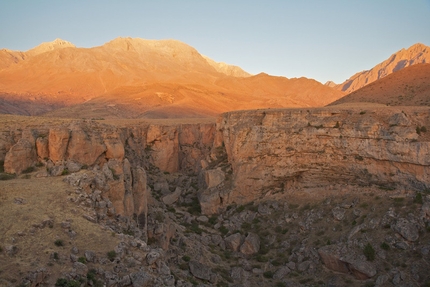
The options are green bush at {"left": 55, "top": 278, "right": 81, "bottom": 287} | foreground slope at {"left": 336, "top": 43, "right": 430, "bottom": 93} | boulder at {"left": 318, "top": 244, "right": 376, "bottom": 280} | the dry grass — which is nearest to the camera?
green bush at {"left": 55, "top": 278, "right": 81, "bottom": 287}

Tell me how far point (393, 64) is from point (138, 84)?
83.5 meters

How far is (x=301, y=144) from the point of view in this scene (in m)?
30.2

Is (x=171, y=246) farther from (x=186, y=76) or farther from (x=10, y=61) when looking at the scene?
(x=10, y=61)

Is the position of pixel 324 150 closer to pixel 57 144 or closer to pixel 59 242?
pixel 57 144

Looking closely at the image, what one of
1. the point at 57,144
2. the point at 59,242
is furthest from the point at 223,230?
the point at 59,242

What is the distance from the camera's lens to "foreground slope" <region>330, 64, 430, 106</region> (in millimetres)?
42678

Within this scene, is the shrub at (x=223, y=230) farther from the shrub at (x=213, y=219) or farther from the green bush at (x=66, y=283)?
the green bush at (x=66, y=283)

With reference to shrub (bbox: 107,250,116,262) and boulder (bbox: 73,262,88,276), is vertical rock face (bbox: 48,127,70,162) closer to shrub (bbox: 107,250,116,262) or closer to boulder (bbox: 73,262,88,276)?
shrub (bbox: 107,250,116,262)

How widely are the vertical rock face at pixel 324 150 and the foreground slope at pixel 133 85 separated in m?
38.1

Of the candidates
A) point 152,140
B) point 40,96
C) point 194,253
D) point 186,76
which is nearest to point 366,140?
point 194,253

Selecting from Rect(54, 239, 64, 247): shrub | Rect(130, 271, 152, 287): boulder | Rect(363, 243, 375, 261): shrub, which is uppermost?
Rect(54, 239, 64, 247): shrub

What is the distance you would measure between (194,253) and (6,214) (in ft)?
37.9

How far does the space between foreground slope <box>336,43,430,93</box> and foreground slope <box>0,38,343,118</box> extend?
25198 millimetres

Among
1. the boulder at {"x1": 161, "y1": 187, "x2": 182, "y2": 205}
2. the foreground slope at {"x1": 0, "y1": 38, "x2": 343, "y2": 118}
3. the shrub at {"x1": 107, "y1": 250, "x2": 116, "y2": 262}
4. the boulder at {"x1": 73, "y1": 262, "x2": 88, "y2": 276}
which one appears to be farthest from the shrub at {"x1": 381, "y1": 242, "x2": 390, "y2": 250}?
the foreground slope at {"x1": 0, "y1": 38, "x2": 343, "y2": 118}
